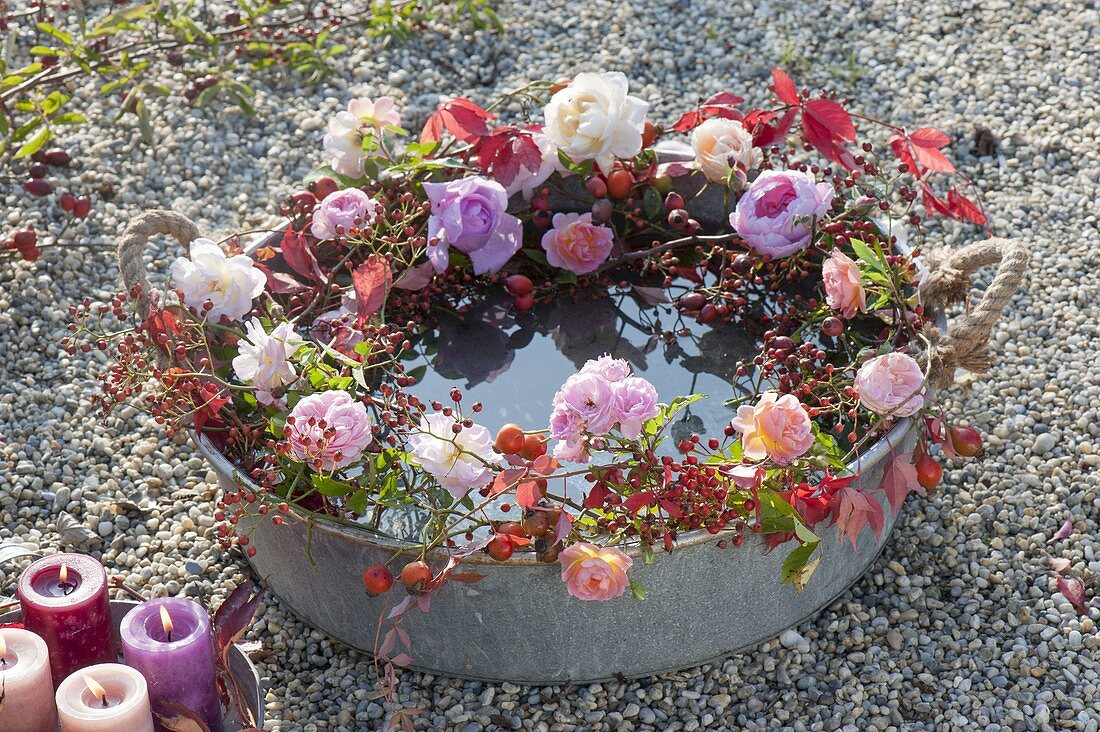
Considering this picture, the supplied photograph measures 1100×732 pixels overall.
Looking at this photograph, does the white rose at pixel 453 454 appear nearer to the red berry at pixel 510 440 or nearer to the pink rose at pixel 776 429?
the red berry at pixel 510 440

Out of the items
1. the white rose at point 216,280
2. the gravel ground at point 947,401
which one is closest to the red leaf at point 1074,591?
the gravel ground at point 947,401

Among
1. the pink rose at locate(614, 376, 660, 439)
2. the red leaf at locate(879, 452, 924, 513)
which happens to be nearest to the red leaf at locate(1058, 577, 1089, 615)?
the red leaf at locate(879, 452, 924, 513)

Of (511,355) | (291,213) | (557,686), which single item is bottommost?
(557,686)

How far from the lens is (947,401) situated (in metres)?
2.44

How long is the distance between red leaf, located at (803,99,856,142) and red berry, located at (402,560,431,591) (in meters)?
1.08

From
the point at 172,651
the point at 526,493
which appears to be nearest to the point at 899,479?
the point at 526,493

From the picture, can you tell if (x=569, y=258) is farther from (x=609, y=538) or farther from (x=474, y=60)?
(x=474, y=60)

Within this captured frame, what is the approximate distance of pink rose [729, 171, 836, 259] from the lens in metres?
2.12

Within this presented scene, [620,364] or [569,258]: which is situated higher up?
[620,364]

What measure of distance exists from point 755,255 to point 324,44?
177 cm

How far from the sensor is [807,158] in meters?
3.10

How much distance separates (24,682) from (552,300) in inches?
47.7

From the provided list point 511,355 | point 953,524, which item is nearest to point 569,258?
point 511,355

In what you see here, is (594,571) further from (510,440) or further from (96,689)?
(96,689)
